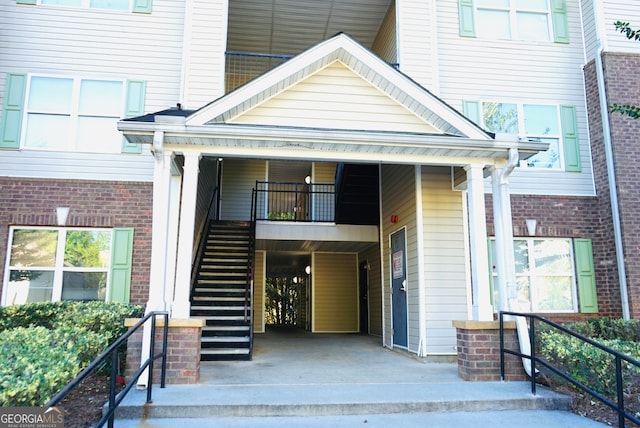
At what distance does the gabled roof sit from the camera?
20.5 feet

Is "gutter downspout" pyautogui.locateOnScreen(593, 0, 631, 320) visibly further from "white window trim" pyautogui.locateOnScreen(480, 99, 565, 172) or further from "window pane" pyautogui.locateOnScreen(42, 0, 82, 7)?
"window pane" pyautogui.locateOnScreen(42, 0, 82, 7)

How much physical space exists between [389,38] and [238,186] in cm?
566

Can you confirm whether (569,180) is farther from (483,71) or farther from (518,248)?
(483,71)

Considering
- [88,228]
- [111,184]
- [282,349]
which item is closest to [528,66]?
[282,349]

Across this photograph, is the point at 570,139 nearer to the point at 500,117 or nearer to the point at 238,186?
the point at 500,117

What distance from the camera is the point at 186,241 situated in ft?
20.2

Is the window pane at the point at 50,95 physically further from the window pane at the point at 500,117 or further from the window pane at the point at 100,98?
the window pane at the point at 500,117

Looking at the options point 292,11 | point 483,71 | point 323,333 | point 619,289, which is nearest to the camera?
point 619,289

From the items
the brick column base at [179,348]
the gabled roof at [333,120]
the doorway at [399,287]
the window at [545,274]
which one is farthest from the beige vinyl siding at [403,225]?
the brick column base at [179,348]

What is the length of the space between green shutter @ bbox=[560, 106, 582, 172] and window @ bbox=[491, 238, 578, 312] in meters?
1.49

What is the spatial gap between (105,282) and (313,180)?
7200mm

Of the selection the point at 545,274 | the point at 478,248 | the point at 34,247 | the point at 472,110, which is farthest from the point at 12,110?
the point at 545,274

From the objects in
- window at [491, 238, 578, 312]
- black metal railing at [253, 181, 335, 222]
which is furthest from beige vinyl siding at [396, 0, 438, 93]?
black metal railing at [253, 181, 335, 222]

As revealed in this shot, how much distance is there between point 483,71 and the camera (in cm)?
975
